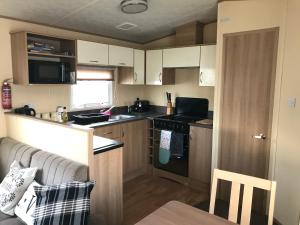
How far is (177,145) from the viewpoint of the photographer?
11.3 feet

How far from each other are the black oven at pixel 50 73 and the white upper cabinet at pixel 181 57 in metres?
1.47

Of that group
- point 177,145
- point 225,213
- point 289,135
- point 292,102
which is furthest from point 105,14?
point 225,213

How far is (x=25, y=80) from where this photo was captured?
2.70 metres

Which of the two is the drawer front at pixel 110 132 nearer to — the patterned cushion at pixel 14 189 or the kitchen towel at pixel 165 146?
the kitchen towel at pixel 165 146

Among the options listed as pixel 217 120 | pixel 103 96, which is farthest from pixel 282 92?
pixel 103 96

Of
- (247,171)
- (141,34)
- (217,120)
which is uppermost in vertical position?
(141,34)

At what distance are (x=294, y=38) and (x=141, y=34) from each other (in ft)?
7.63

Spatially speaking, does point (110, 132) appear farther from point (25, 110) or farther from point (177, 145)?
point (25, 110)

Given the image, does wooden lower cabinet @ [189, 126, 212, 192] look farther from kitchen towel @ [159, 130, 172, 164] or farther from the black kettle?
the black kettle

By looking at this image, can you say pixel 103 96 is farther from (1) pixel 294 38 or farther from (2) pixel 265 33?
(1) pixel 294 38

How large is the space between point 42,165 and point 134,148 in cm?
182

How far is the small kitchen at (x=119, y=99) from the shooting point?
253 centimetres

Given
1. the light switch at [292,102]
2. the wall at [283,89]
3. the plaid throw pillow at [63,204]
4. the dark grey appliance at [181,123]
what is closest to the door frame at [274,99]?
the wall at [283,89]

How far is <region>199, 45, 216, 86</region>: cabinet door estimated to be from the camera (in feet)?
10.7
